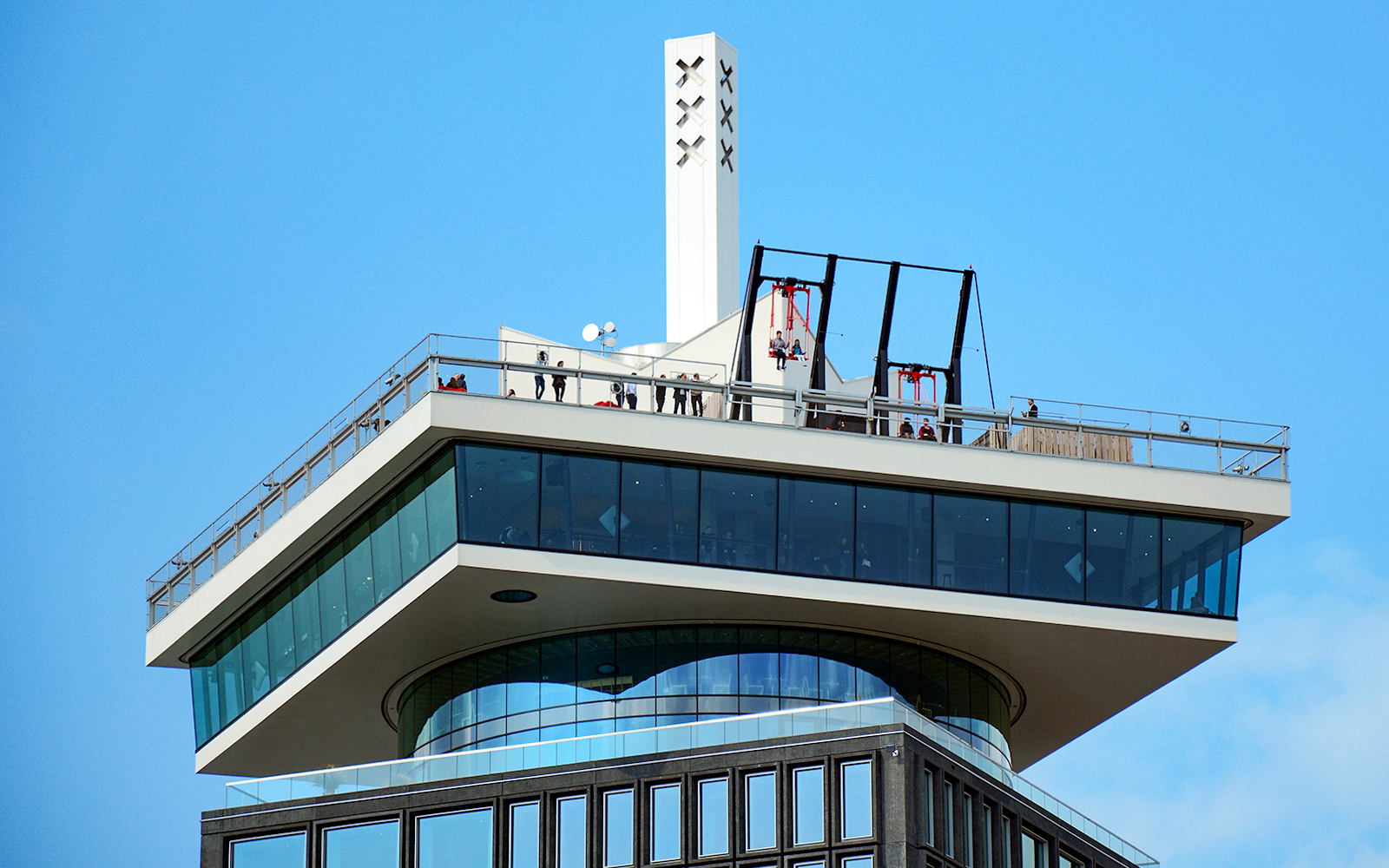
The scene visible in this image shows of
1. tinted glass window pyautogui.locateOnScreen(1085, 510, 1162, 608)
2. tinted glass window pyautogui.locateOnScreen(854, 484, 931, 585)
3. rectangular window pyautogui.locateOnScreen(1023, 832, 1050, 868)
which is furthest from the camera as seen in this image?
tinted glass window pyautogui.locateOnScreen(1085, 510, 1162, 608)

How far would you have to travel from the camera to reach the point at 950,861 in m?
47.7

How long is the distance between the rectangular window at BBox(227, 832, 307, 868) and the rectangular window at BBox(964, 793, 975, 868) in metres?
14.9

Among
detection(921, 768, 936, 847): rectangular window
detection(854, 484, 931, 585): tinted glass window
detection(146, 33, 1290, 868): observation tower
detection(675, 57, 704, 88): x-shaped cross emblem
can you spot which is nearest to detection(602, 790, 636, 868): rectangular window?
detection(146, 33, 1290, 868): observation tower

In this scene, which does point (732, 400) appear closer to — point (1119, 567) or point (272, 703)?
point (1119, 567)

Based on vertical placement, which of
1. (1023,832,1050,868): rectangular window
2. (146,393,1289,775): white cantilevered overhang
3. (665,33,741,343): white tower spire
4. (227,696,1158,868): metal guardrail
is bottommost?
(1023,832,1050,868): rectangular window

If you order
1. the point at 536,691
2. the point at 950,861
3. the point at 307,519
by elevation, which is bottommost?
the point at 950,861

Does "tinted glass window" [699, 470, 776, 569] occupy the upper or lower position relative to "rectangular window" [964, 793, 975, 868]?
upper

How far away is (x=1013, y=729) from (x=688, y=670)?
526 inches

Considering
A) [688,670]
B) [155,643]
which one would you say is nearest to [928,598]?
[688,670]

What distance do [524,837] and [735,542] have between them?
856cm

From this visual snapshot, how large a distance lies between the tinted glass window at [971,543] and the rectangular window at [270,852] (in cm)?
1617

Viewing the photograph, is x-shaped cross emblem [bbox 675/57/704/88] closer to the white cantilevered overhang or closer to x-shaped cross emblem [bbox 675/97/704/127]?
x-shaped cross emblem [bbox 675/97/704/127]

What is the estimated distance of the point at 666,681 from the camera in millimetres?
53844

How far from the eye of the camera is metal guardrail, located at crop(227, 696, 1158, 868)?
47.9m
